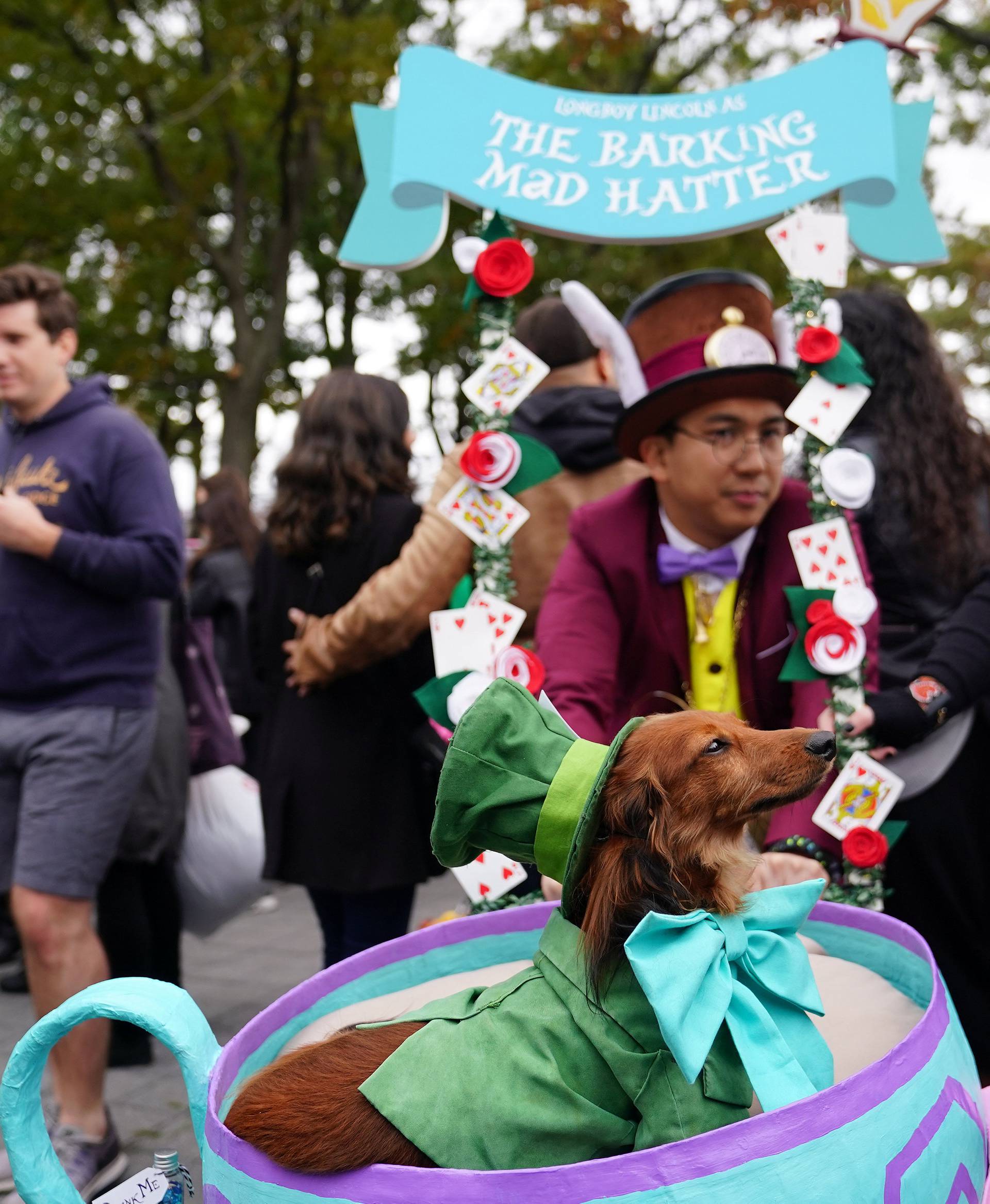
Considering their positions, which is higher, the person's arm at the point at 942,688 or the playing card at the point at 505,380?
the playing card at the point at 505,380

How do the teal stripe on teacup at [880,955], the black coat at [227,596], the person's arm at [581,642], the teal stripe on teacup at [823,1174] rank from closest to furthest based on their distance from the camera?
the teal stripe on teacup at [823,1174], the teal stripe on teacup at [880,955], the person's arm at [581,642], the black coat at [227,596]

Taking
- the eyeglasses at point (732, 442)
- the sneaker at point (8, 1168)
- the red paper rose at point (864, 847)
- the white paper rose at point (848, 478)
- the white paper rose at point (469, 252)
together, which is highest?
the white paper rose at point (469, 252)

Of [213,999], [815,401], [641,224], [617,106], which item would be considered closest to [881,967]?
[815,401]

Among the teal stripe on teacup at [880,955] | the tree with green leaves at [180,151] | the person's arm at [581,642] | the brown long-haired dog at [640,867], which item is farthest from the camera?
the tree with green leaves at [180,151]

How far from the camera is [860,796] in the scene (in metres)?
2.41

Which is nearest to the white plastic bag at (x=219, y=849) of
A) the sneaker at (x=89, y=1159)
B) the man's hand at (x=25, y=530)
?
the sneaker at (x=89, y=1159)

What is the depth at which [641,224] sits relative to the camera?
8.49 feet

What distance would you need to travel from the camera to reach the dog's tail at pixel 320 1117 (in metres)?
1.27

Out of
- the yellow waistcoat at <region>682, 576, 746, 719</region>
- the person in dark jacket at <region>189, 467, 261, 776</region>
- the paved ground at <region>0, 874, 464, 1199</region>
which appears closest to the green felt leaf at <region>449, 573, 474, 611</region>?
the yellow waistcoat at <region>682, 576, 746, 719</region>

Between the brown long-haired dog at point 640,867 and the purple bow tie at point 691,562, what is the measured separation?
37.9 inches

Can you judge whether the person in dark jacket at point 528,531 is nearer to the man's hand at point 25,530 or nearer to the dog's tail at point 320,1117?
the man's hand at point 25,530

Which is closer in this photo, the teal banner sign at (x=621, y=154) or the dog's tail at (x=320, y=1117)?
the dog's tail at (x=320, y=1117)

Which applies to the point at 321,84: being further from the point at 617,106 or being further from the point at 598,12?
the point at 617,106

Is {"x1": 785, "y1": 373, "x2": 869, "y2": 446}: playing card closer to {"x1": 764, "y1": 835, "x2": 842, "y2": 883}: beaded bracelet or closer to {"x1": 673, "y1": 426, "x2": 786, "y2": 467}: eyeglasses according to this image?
{"x1": 673, "y1": 426, "x2": 786, "y2": 467}: eyeglasses
